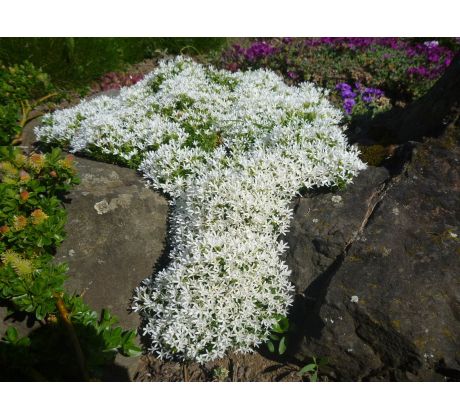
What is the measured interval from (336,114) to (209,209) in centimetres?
317

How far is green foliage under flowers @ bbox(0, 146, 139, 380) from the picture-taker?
3.56 metres

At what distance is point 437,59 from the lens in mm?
9422

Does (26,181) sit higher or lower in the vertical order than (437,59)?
lower

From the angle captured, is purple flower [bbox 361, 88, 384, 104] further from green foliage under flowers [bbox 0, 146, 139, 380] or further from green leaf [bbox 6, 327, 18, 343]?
green leaf [bbox 6, 327, 18, 343]

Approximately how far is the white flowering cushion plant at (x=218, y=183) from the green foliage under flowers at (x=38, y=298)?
577 millimetres

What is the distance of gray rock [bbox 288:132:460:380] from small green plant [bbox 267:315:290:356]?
156 millimetres

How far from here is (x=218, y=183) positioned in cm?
460

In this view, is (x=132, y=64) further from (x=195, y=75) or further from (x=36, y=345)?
(x=36, y=345)

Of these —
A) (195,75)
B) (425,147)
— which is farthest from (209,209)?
(195,75)

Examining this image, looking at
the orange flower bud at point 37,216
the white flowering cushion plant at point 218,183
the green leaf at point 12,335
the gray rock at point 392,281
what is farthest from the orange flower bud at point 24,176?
the gray rock at point 392,281

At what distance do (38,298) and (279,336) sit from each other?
255 centimetres

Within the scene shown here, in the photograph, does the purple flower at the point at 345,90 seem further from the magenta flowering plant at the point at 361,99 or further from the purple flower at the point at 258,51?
the purple flower at the point at 258,51

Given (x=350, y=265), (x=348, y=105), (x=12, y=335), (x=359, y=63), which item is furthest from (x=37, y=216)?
(x=359, y=63)

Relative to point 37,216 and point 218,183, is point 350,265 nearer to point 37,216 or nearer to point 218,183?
point 218,183
